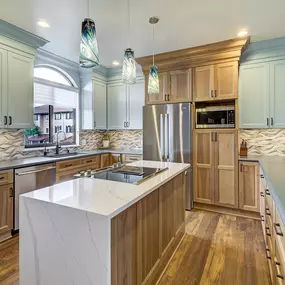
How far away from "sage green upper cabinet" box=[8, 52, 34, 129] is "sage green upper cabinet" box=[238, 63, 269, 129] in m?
3.39

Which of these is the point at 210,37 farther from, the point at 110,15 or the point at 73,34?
the point at 73,34

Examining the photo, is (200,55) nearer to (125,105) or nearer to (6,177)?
(125,105)

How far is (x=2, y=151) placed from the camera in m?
3.02

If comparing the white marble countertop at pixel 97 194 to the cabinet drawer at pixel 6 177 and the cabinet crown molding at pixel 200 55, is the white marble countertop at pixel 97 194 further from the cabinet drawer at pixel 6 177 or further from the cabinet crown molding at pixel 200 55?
the cabinet crown molding at pixel 200 55

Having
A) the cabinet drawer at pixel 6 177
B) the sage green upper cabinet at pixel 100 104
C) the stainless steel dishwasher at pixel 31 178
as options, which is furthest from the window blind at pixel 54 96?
the cabinet drawer at pixel 6 177

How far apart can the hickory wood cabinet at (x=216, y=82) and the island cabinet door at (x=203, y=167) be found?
628 mm

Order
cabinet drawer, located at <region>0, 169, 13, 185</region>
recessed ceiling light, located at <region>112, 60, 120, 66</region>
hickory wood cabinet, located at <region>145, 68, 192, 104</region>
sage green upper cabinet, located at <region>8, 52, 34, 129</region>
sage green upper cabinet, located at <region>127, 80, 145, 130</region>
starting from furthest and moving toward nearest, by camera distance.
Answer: sage green upper cabinet, located at <region>127, 80, 145, 130</region> < recessed ceiling light, located at <region>112, 60, 120, 66</region> < hickory wood cabinet, located at <region>145, 68, 192, 104</region> < sage green upper cabinet, located at <region>8, 52, 34, 129</region> < cabinet drawer, located at <region>0, 169, 13, 185</region>

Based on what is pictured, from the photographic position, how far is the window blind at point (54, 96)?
3.66 metres

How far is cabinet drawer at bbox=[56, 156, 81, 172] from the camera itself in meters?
3.22

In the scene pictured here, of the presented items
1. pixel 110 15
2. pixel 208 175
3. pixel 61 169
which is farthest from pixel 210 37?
pixel 61 169

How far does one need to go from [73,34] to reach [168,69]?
171 cm

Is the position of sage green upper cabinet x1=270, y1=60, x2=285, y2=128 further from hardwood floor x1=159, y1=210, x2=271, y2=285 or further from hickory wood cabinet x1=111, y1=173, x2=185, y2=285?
hickory wood cabinet x1=111, y1=173, x2=185, y2=285

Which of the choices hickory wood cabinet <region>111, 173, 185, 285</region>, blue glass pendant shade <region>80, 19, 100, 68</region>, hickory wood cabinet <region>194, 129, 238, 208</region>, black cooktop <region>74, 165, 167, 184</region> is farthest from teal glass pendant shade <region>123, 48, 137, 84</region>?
hickory wood cabinet <region>194, 129, 238, 208</region>

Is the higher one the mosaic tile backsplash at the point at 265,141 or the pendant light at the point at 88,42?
the pendant light at the point at 88,42
